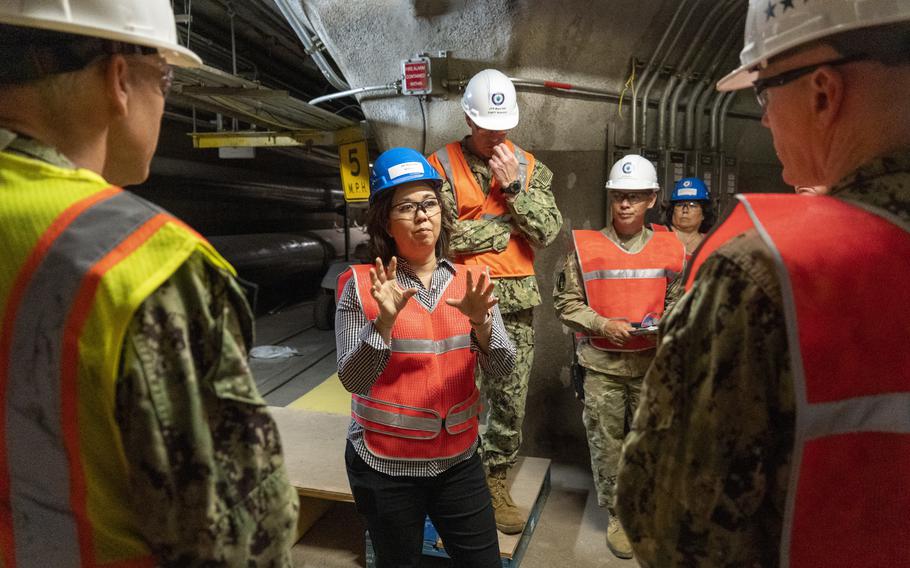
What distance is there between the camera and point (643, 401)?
3.28 feet

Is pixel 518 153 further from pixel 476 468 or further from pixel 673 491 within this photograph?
pixel 673 491

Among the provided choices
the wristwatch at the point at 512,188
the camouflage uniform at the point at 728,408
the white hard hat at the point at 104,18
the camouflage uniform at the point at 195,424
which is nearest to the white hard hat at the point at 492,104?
the wristwatch at the point at 512,188

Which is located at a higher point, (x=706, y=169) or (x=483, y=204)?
(x=706, y=169)

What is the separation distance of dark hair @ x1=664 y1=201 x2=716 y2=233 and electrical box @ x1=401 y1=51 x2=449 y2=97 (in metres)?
1.78

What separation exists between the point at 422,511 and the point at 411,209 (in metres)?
1.10

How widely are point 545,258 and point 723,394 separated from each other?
3.16 metres

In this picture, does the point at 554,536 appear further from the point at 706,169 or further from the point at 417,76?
the point at 417,76

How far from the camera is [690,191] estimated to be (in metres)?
3.97

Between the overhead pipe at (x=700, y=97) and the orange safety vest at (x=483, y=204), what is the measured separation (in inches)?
Answer: 63.5

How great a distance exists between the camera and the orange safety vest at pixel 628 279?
3.27m

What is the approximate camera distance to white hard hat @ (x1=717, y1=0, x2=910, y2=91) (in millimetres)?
917

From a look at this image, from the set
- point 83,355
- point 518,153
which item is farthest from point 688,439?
point 518,153

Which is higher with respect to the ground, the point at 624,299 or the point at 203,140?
the point at 203,140

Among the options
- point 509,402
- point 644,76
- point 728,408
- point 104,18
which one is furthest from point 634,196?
point 104,18
